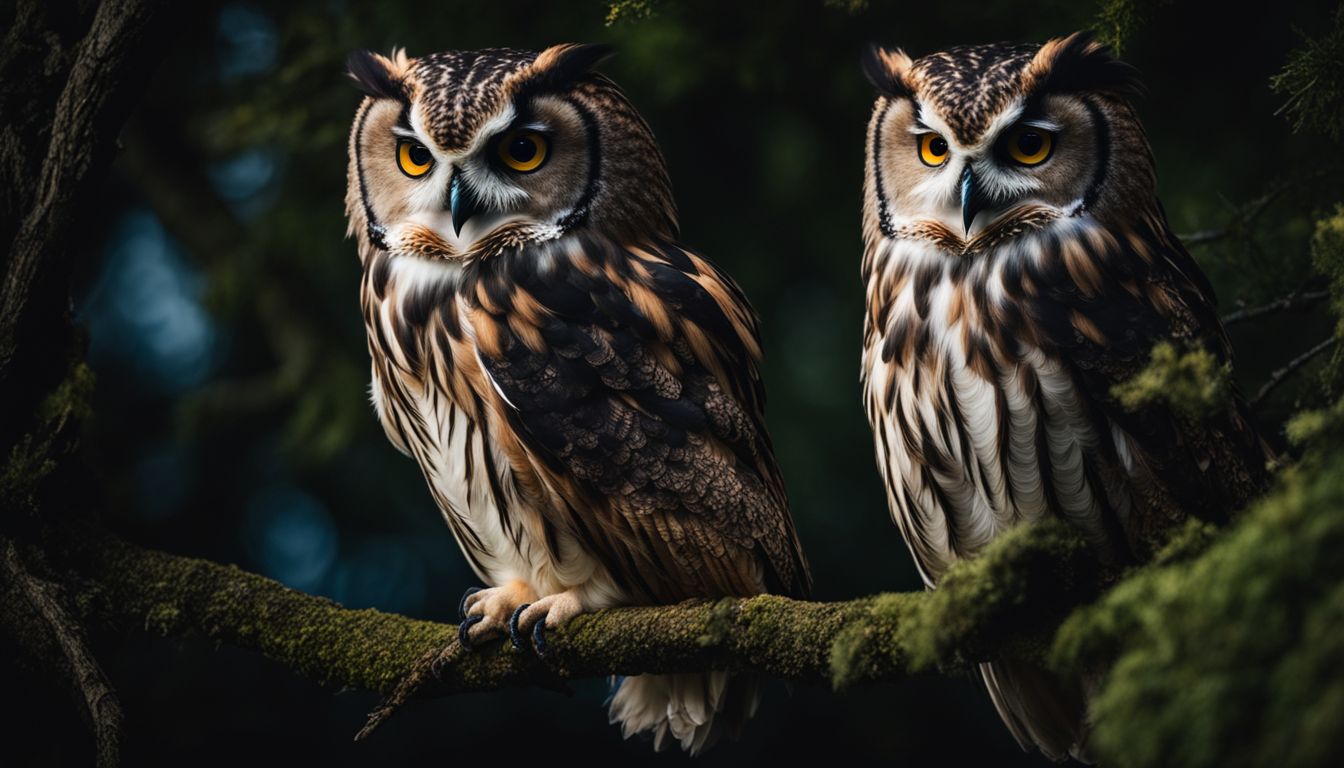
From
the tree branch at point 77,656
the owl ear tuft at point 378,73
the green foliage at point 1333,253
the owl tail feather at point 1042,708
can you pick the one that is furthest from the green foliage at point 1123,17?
the tree branch at point 77,656

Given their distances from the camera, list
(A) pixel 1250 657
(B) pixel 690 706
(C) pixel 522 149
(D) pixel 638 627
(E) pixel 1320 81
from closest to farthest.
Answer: (A) pixel 1250 657 < (E) pixel 1320 81 < (D) pixel 638 627 < (C) pixel 522 149 < (B) pixel 690 706

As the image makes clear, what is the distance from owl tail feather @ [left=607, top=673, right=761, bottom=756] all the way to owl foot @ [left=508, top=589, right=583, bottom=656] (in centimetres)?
54

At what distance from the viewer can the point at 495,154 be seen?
9.02 feet

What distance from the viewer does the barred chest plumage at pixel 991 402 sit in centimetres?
253

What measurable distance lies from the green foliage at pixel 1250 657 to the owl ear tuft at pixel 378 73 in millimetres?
2140

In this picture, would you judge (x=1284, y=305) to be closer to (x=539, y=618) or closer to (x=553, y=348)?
(x=553, y=348)

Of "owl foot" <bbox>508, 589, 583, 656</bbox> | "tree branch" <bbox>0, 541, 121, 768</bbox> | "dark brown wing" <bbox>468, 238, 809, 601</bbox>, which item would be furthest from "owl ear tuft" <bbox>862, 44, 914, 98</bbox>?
"tree branch" <bbox>0, 541, 121, 768</bbox>

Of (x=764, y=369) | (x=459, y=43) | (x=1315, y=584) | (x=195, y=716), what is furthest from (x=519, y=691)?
(x=1315, y=584)

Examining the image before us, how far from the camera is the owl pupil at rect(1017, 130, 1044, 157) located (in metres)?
2.61

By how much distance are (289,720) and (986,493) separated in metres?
3.73

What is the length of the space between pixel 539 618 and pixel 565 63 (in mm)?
1302

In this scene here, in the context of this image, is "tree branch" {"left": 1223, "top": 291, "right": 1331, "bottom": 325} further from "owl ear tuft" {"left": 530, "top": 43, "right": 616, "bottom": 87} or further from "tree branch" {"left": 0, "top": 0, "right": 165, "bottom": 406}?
"tree branch" {"left": 0, "top": 0, "right": 165, "bottom": 406}

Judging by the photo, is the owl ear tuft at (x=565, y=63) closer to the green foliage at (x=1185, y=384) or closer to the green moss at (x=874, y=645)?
the green moss at (x=874, y=645)

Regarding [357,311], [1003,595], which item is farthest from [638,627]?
[357,311]
